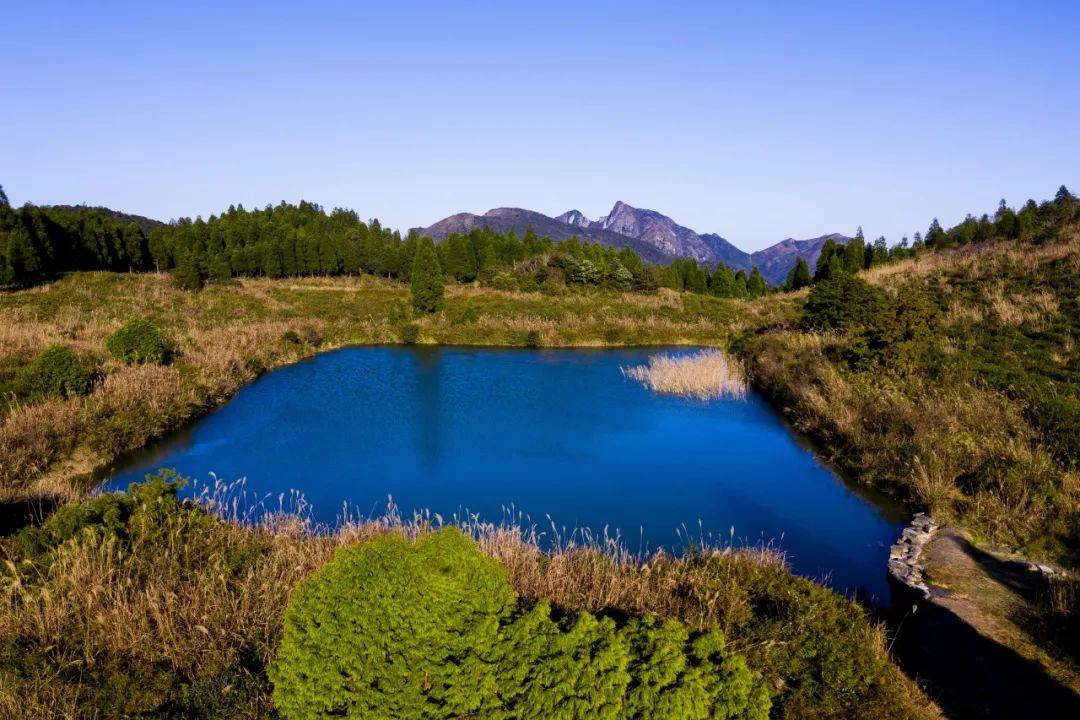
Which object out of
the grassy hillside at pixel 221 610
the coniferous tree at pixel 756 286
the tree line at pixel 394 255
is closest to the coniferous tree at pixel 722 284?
the tree line at pixel 394 255

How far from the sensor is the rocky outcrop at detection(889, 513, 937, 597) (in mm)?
8656

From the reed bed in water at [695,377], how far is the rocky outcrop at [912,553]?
39.4 feet

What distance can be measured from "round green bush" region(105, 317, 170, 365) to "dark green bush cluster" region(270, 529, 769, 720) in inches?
715

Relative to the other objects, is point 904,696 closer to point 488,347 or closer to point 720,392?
point 720,392

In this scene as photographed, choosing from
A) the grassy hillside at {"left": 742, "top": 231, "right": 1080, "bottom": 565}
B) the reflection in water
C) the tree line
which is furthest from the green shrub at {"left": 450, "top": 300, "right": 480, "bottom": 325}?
the grassy hillside at {"left": 742, "top": 231, "right": 1080, "bottom": 565}

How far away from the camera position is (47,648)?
5.64 metres

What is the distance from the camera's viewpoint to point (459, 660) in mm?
4090

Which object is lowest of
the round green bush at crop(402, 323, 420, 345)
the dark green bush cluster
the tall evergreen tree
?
the dark green bush cluster

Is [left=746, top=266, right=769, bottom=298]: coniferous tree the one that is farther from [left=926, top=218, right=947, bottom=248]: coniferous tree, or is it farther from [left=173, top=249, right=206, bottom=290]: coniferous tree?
→ [left=173, top=249, right=206, bottom=290]: coniferous tree

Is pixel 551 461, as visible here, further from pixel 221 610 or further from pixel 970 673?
pixel 970 673

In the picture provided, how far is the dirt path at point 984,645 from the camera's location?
6035 millimetres

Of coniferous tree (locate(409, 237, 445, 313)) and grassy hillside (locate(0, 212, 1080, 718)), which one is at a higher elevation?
coniferous tree (locate(409, 237, 445, 313))

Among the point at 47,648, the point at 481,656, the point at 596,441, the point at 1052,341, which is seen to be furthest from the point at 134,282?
the point at 1052,341

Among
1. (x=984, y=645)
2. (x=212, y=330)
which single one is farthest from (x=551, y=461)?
(x=212, y=330)
